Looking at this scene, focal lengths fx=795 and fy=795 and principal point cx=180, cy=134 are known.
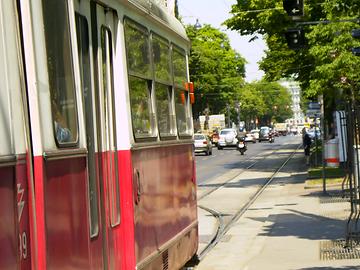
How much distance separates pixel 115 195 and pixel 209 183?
23369mm

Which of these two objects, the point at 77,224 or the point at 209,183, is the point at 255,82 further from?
the point at 77,224

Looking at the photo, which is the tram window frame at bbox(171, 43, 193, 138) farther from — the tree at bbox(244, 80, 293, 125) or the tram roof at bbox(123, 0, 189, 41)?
the tree at bbox(244, 80, 293, 125)

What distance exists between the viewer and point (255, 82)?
164500 millimetres

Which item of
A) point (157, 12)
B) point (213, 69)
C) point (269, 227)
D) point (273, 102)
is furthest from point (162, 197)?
point (273, 102)

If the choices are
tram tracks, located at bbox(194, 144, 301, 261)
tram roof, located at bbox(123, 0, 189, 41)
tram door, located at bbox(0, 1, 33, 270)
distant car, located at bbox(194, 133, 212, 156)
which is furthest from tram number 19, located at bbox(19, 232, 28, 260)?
distant car, located at bbox(194, 133, 212, 156)

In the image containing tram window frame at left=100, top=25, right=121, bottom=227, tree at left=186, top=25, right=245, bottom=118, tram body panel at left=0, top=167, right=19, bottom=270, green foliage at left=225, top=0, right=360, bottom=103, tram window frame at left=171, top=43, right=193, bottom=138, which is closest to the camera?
tram body panel at left=0, top=167, right=19, bottom=270

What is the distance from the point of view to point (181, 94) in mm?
9602

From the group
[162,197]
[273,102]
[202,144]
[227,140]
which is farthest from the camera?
[273,102]

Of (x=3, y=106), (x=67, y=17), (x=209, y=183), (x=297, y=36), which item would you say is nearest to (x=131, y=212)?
(x=67, y=17)

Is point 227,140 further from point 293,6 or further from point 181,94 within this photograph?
point 181,94

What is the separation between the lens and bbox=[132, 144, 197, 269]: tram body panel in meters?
6.81

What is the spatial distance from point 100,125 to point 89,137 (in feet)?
1.10

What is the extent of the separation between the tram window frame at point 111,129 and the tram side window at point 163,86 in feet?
5.35

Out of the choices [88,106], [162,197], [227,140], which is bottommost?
[227,140]
